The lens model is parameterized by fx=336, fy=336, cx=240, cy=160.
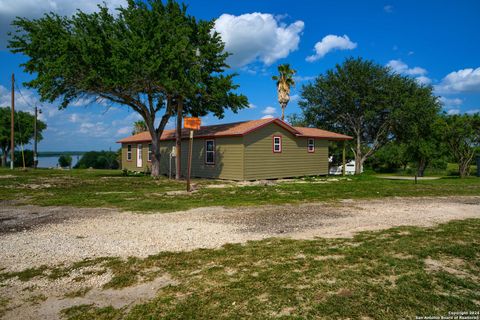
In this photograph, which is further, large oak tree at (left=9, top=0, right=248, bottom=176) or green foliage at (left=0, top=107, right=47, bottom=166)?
green foliage at (left=0, top=107, right=47, bottom=166)

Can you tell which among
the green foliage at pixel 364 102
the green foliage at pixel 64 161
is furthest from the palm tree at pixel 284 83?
the green foliage at pixel 64 161

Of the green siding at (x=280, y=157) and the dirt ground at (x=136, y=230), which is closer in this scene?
the dirt ground at (x=136, y=230)

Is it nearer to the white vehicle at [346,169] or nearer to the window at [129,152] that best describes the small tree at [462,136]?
the white vehicle at [346,169]

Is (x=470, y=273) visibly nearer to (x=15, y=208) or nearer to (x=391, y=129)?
(x=15, y=208)

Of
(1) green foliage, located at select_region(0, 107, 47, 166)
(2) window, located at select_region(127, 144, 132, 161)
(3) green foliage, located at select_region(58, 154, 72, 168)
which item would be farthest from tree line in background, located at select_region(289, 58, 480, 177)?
(1) green foliage, located at select_region(0, 107, 47, 166)

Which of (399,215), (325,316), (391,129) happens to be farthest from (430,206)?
(391,129)

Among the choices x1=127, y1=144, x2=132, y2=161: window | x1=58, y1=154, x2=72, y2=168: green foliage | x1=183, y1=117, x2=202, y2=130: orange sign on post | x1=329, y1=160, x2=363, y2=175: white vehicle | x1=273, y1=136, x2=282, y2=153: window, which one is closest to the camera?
x1=183, y1=117, x2=202, y2=130: orange sign on post

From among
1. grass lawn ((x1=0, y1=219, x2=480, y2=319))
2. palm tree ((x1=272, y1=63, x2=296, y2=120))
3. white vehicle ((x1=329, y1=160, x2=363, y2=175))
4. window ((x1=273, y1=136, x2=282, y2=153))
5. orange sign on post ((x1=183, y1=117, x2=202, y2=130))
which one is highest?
palm tree ((x1=272, y1=63, x2=296, y2=120))

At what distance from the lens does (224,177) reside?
21.0 m

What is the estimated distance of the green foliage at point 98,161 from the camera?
1692 inches

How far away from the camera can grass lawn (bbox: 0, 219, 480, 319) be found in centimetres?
346

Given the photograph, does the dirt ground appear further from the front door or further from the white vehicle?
the white vehicle

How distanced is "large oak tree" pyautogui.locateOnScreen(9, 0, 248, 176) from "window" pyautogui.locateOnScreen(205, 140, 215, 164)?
2.78 m

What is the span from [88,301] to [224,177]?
1720 cm
